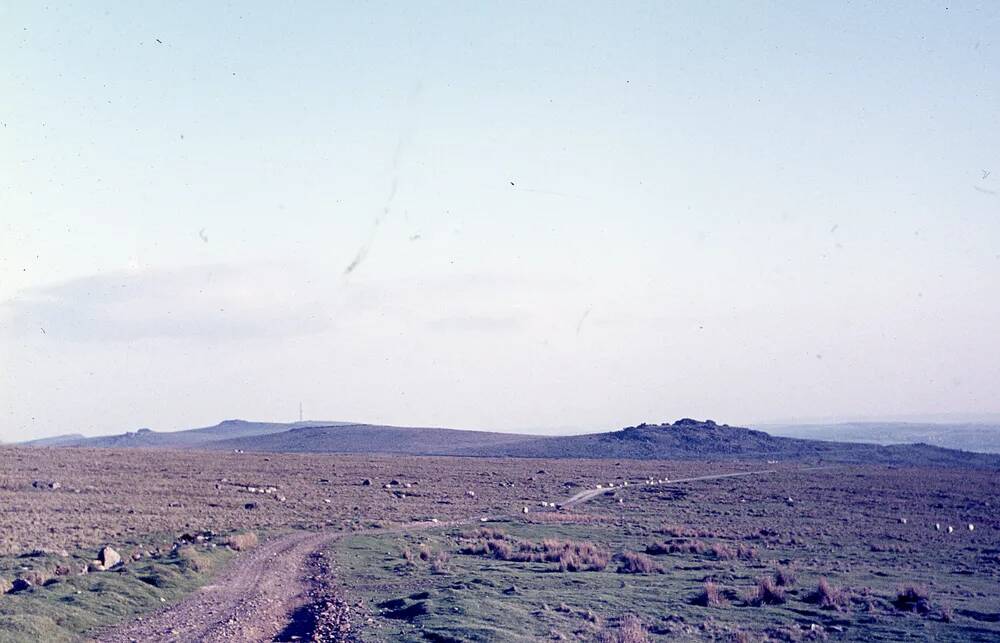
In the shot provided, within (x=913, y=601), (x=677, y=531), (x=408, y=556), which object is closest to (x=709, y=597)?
(x=913, y=601)

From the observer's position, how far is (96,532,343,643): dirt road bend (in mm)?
18688

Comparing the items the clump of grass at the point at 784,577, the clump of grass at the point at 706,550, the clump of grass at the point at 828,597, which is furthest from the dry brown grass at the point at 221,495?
the clump of grass at the point at 828,597

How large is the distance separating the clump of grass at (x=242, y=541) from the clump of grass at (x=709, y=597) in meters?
18.0

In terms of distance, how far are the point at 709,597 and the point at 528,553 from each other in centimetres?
1041

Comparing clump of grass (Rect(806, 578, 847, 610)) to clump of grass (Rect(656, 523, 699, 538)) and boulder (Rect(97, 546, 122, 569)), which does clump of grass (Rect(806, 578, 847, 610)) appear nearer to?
clump of grass (Rect(656, 523, 699, 538))


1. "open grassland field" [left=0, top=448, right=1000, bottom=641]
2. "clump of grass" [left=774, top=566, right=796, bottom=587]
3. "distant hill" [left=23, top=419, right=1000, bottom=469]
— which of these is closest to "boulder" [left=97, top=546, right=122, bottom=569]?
"open grassland field" [left=0, top=448, right=1000, bottom=641]

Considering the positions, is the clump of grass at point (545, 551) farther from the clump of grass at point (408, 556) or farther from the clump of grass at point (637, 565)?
the clump of grass at point (408, 556)

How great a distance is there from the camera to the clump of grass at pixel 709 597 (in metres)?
22.4

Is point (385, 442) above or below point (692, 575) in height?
above

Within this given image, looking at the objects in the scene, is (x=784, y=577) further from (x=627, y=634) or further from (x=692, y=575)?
(x=627, y=634)

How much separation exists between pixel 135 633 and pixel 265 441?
187550mm

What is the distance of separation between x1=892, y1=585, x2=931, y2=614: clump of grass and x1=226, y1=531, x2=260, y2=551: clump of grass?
22828mm

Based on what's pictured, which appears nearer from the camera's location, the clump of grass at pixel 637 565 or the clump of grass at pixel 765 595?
the clump of grass at pixel 765 595

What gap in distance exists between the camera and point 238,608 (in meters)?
21.5
